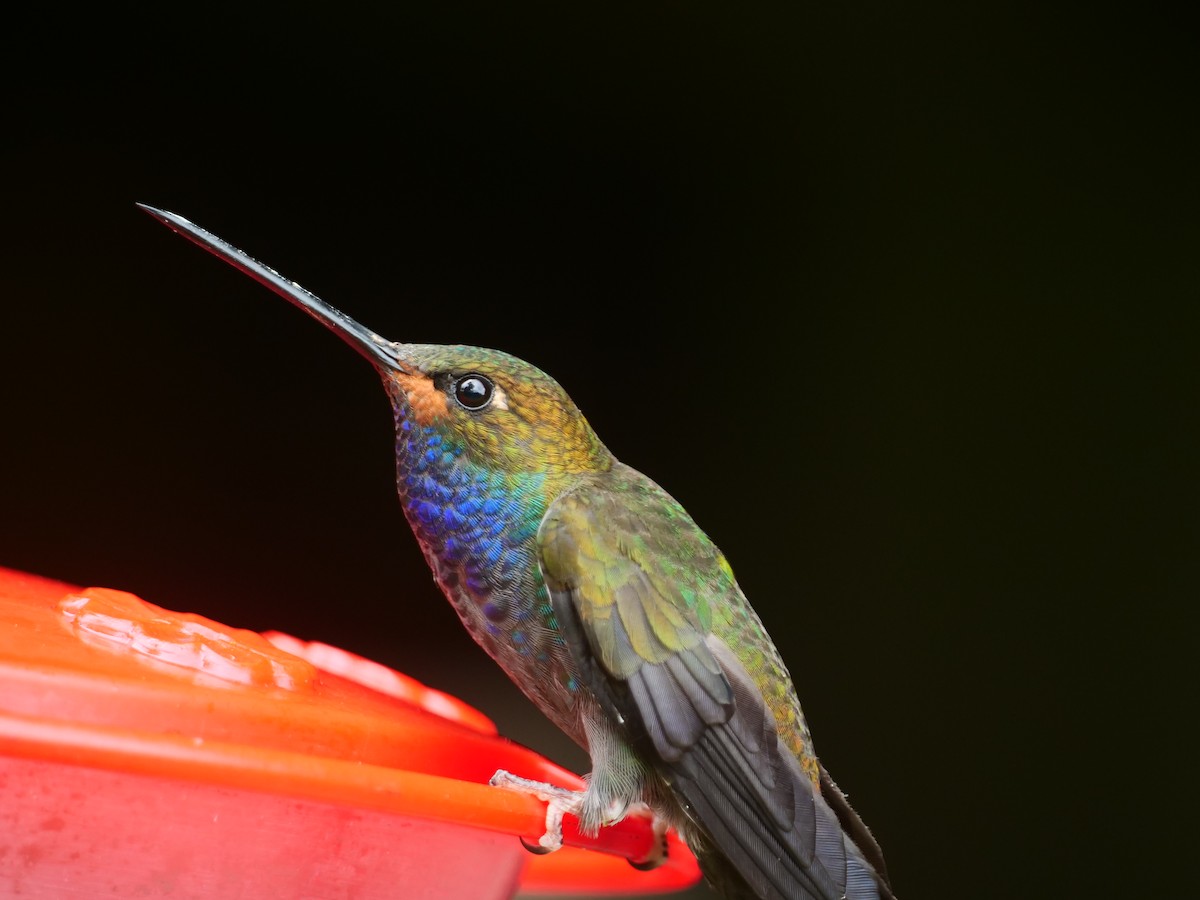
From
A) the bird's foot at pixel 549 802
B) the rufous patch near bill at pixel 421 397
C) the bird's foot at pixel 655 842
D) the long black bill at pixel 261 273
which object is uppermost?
the long black bill at pixel 261 273

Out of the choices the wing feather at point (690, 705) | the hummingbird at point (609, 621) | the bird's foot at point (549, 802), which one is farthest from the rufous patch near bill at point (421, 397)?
the bird's foot at point (549, 802)

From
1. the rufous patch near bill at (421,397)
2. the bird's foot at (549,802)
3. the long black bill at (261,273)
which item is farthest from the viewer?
the rufous patch near bill at (421,397)

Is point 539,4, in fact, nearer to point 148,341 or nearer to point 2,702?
point 148,341

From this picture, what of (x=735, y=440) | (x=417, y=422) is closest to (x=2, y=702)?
(x=417, y=422)

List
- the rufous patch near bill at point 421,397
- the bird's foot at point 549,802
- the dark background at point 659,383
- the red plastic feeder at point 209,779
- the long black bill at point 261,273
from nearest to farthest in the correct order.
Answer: the red plastic feeder at point 209,779 → the bird's foot at point 549,802 → the long black bill at point 261,273 → the rufous patch near bill at point 421,397 → the dark background at point 659,383

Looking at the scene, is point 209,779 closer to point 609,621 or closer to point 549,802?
point 549,802

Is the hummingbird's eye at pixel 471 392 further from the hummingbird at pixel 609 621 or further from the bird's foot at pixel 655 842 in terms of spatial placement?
the bird's foot at pixel 655 842

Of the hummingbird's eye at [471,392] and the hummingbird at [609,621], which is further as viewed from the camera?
the hummingbird's eye at [471,392]

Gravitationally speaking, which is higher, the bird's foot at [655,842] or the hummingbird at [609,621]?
the hummingbird at [609,621]
